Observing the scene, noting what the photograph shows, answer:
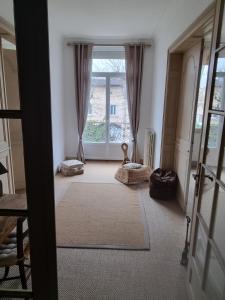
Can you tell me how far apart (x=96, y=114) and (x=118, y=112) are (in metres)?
0.54

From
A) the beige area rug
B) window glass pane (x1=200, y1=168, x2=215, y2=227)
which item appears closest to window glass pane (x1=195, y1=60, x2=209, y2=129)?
window glass pane (x1=200, y1=168, x2=215, y2=227)

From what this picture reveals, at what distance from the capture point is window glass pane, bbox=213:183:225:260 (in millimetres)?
1152

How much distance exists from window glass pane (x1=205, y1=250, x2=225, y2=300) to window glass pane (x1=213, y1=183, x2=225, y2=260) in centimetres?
11

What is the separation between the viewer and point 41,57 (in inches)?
25.3

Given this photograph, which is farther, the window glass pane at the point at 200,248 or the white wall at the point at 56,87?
the white wall at the point at 56,87

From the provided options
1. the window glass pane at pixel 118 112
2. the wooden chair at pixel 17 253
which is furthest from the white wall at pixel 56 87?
the wooden chair at pixel 17 253

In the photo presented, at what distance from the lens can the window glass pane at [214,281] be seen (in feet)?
3.71

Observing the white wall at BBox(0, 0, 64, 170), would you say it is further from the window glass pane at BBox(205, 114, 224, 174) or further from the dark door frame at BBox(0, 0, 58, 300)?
the dark door frame at BBox(0, 0, 58, 300)

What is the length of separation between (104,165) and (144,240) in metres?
2.90

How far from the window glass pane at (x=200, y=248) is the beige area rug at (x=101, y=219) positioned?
777 mm

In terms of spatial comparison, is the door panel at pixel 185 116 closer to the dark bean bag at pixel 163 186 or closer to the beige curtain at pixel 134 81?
the dark bean bag at pixel 163 186

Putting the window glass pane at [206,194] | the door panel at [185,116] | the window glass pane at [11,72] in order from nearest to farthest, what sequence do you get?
the window glass pane at [11,72] < the window glass pane at [206,194] < the door panel at [185,116]

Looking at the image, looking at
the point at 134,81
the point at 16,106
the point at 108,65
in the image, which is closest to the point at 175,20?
the point at 134,81

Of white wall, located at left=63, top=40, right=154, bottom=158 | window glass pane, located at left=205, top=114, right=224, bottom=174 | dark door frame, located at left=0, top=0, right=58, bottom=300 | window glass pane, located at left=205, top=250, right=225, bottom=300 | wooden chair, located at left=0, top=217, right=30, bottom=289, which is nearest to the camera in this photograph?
dark door frame, located at left=0, top=0, right=58, bottom=300
